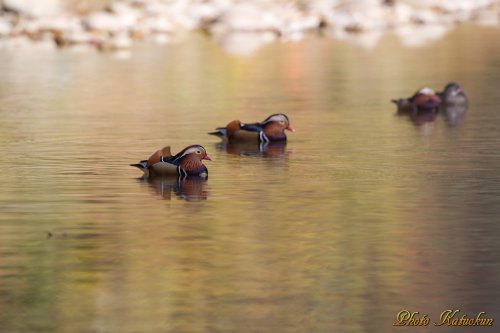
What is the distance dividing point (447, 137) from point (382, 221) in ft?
31.5

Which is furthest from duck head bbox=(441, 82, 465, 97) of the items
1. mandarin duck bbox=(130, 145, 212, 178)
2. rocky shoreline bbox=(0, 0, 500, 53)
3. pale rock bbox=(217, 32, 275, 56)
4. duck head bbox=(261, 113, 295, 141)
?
rocky shoreline bbox=(0, 0, 500, 53)

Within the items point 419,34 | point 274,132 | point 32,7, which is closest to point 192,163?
point 274,132

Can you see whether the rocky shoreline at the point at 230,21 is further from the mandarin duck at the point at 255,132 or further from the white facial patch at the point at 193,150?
the white facial patch at the point at 193,150

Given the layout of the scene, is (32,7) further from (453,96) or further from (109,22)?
(453,96)

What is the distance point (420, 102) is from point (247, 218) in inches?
599

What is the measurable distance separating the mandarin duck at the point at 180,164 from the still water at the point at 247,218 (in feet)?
1.20

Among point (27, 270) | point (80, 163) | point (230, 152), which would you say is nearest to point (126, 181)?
point (80, 163)

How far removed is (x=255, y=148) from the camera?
25.8 meters

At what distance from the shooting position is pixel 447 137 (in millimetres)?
27016

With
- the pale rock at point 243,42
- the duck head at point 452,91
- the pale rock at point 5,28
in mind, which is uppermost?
the pale rock at point 5,28

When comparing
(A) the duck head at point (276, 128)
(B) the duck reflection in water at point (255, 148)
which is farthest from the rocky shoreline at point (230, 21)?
(B) the duck reflection in water at point (255, 148)

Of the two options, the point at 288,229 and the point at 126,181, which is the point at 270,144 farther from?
the point at 288,229

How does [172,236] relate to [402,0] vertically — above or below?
below

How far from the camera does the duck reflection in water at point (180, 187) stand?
19969 millimetres
